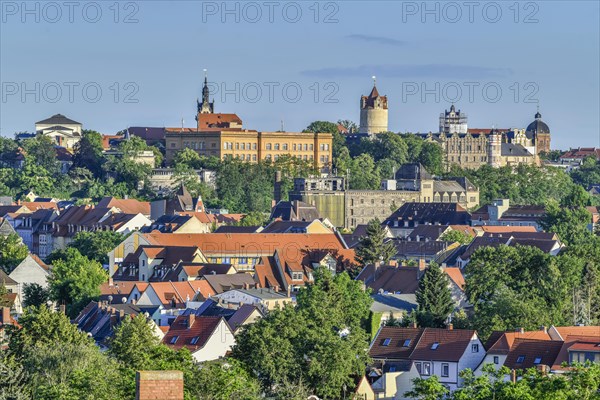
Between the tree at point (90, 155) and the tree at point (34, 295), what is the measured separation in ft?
251

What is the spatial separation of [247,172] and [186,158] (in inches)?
311

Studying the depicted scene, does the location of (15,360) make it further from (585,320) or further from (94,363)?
(585,320)

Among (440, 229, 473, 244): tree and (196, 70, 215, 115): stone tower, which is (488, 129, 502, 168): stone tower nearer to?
(196, 70, 215, 115): stone tower

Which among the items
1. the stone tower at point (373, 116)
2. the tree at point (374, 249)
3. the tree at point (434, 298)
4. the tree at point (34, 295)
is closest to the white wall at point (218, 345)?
the tree at point (434, 298)

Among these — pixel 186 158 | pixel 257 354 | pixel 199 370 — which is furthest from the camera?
pixel 186 158

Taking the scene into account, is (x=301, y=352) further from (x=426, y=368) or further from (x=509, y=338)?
(x=509, y=338)

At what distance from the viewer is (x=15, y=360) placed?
154ft

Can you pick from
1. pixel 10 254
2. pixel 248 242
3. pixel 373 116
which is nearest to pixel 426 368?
pixel 248 242

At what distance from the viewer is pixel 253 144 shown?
15700 cm

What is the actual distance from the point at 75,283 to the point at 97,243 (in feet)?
82.3

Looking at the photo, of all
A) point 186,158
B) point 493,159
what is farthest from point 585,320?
point 493,159

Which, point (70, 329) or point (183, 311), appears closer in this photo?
point (70, 329)

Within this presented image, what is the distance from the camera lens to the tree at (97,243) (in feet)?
313

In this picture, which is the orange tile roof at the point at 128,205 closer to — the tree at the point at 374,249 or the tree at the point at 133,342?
the tree at the point at 374,249
